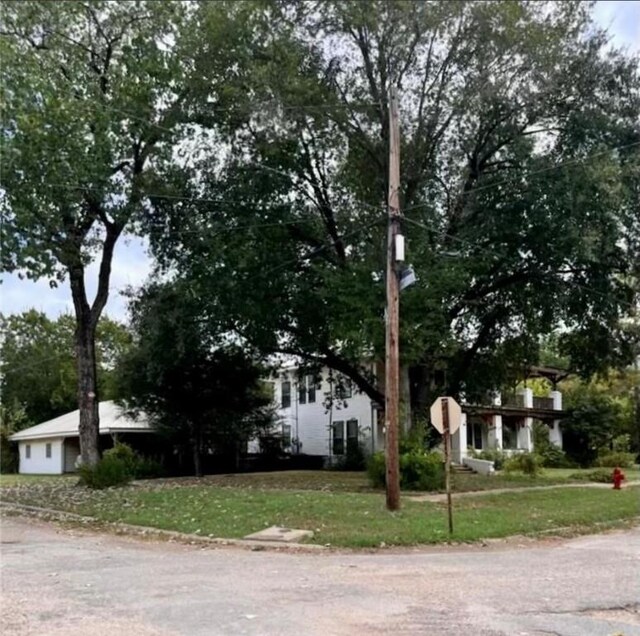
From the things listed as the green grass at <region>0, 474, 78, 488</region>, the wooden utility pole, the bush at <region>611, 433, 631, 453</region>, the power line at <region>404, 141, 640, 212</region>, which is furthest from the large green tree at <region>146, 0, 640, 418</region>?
the bush at <region>611, 433, 631, 453</region>

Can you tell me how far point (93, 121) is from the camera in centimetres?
2144

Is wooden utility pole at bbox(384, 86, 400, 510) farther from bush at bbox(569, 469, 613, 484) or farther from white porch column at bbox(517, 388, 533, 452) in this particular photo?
white porch column at bbox(517, 388, 533, 452)

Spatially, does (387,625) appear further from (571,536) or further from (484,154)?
(484,154)

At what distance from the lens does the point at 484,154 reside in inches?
933

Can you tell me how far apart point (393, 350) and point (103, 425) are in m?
24.6

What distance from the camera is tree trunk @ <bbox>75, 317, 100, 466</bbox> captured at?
24250 mm

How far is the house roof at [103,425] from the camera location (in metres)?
35.5

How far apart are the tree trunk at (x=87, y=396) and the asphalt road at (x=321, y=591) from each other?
11.8m

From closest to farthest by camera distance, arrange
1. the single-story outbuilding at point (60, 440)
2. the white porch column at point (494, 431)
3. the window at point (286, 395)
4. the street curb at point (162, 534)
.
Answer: the street curb at point (162, 534) → the single-story outbuilding at point (60, 440) → the white porch column at point (494, 431) → the window at point (286, 395)

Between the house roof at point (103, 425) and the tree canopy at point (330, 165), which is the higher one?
the tree canopy at point (330, 165)

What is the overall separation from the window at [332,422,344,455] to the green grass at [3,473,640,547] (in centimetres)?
1761

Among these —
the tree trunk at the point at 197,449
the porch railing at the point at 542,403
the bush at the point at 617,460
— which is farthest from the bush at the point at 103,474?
the porch railing at the point at 542,403

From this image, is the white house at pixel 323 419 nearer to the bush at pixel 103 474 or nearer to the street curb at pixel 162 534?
the bush at pixel 103 474

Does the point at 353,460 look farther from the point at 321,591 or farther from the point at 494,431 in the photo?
the point at 321,591
